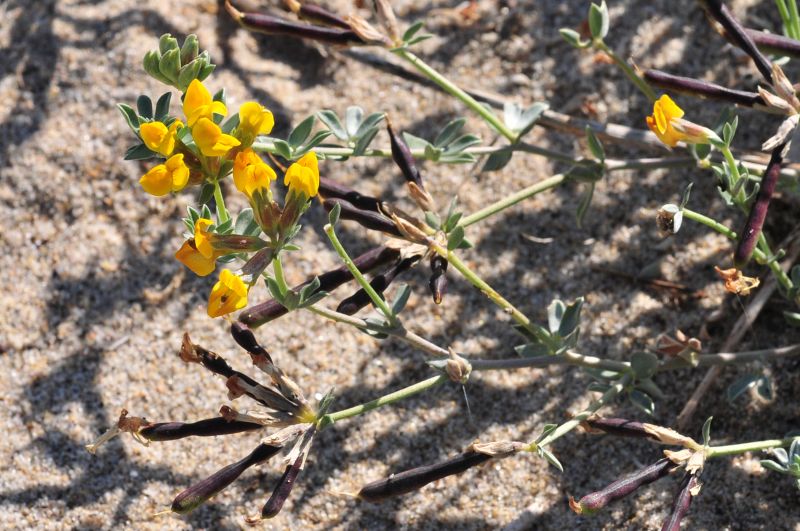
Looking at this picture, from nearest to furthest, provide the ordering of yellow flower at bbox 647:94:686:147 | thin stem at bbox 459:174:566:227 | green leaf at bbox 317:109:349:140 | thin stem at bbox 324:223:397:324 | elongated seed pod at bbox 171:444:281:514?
thin stem at bbox 324:223:397:324 < elongated seed pod at bbox 171:444:281:514 < yellow flower at bbox 647:94:686:147 < thin stem at bbox 459:174:566:227 < green leaf at bbox 317:109:349:140

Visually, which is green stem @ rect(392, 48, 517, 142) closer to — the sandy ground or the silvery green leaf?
the silvery green leaf

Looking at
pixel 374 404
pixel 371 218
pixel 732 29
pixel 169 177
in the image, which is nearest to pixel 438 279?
pixel 371 218

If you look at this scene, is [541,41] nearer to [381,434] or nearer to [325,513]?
[381,434]

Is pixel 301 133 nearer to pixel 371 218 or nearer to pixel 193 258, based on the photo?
pixel 371 218

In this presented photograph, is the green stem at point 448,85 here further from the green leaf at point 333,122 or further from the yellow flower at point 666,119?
the yellow flower at point 666,119

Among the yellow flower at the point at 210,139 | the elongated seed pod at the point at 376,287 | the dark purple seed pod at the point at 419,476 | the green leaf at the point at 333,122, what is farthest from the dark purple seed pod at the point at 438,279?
the yellow flower at the point at 210,139

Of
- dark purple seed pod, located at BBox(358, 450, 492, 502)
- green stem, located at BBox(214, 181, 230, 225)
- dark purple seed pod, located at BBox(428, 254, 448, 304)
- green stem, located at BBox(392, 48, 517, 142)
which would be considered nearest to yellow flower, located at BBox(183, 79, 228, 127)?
green stem, located at BBox(214, 181, 230, 225)
